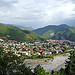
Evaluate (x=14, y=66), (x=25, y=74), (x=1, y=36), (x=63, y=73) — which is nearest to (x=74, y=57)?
(x=63, y=73)

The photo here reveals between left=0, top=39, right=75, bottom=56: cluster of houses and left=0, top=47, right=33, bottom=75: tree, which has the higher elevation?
left=0, top=47, right=33, bottom=75: tree

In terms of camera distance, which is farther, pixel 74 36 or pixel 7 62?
pixel 74 36

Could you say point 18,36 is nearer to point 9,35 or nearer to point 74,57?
point 9,35

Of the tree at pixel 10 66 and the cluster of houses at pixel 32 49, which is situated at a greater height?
the tree at pixel 10 66

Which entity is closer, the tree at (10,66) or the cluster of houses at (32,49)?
the tree at (10,66)

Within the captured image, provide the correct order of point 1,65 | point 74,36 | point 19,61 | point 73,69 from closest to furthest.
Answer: point 1,65
point 19,61
point 73,69
point 74,36

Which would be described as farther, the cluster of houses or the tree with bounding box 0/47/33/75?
the cluster of houses

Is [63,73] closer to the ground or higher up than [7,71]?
closer to the ground

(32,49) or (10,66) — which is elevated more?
(10,66)

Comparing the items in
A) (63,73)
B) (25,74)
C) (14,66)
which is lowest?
(63,73)

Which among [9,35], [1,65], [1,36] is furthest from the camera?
[9,35]

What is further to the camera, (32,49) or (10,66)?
(32,49)
